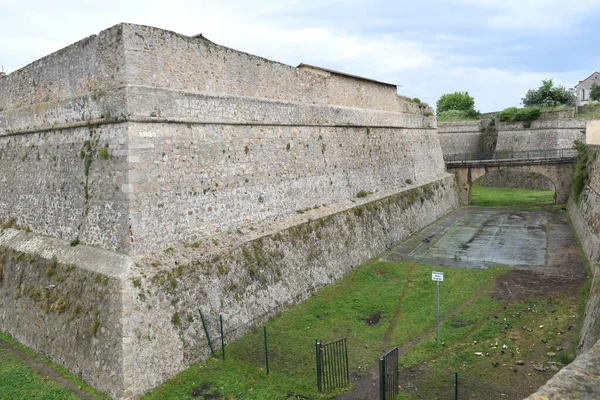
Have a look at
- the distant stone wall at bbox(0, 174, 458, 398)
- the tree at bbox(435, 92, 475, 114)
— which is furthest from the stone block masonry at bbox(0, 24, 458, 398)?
the tree at bbox(435, 92, 475, 114)

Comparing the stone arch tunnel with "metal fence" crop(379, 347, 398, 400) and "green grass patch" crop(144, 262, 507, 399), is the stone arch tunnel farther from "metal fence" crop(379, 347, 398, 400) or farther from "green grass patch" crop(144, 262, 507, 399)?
"metal fence" crop(379, 347, 398, 400)

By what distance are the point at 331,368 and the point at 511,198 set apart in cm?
2943

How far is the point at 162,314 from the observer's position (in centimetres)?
982

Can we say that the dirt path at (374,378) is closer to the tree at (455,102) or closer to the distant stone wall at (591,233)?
the distant stone wall at (591,233)

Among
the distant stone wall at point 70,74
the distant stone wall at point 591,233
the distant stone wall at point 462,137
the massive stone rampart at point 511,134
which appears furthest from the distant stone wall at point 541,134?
the distant stone wall at point 70,74

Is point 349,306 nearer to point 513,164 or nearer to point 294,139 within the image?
point 294,139

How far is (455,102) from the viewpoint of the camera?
236ft

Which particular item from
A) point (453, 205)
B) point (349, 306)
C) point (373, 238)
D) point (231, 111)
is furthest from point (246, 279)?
point (453, 205)

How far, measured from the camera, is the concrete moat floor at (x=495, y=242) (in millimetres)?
17266

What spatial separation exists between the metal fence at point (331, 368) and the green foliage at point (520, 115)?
37624 millimetres

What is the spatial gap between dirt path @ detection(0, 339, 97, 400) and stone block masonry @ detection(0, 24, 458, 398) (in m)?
0.30

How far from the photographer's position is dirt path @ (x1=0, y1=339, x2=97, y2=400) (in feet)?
30.2

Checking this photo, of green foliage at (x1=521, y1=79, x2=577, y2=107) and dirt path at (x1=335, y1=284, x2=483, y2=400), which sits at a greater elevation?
green foliage at (x1=521, y1=79, x2=577, y2=107)

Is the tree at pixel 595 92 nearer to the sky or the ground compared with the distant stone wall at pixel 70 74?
nearer to the sky
